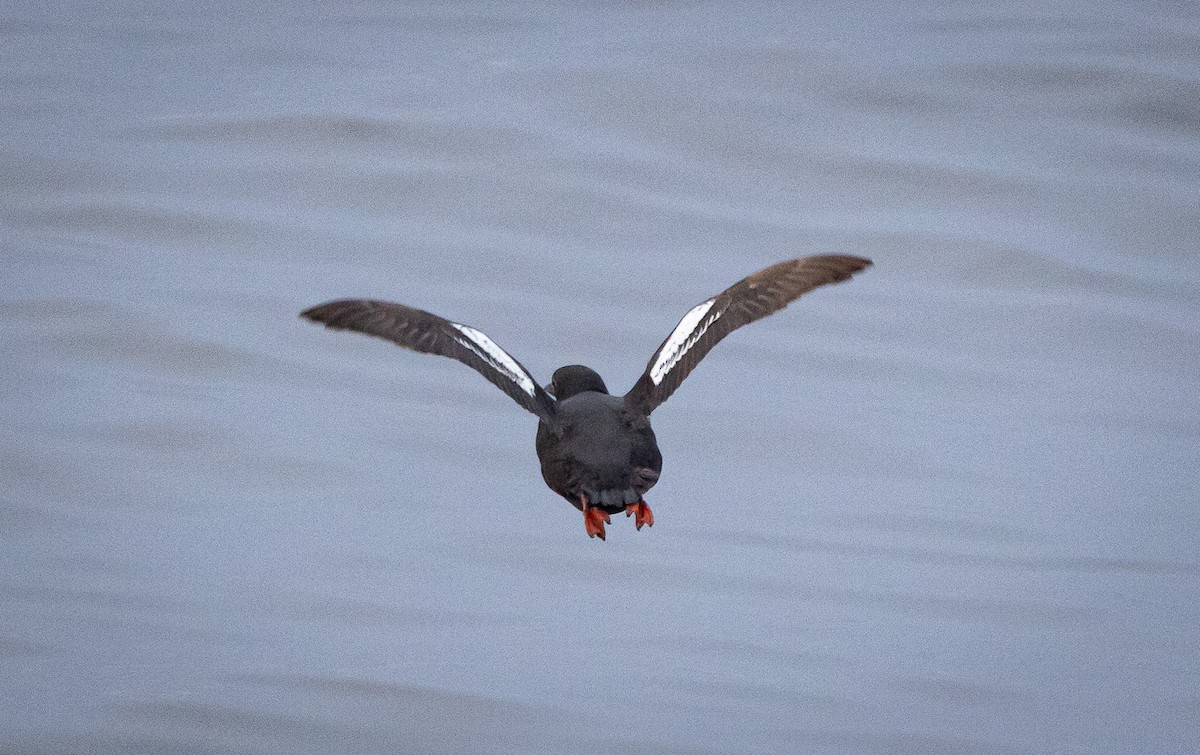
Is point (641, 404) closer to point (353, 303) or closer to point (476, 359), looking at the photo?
point (476, 359)

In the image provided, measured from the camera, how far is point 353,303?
17.0ft

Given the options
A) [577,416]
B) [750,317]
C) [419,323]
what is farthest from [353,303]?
[750,317]

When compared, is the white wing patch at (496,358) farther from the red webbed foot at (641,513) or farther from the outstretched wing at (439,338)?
the red webbed foot at (641,513)

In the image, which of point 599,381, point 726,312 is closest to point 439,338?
point 599,381

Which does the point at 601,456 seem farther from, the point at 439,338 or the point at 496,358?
the point at 439,338

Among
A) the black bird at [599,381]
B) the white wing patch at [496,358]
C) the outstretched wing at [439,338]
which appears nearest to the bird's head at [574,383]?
the black bird at [599,381]

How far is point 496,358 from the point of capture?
213 inches

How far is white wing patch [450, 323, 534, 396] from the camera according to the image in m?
5.31

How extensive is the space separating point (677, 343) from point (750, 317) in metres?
0.31

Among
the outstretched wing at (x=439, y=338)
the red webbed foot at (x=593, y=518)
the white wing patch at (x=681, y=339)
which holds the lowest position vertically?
the red webbed foot at (x=593, y=518)

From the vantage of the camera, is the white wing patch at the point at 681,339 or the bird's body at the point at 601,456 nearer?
the bird's body at the point at 601,456

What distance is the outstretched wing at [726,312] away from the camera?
5.41m

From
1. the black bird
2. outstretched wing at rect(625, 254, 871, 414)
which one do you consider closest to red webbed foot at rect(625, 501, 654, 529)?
the black bird

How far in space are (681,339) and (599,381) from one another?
0.39 m
